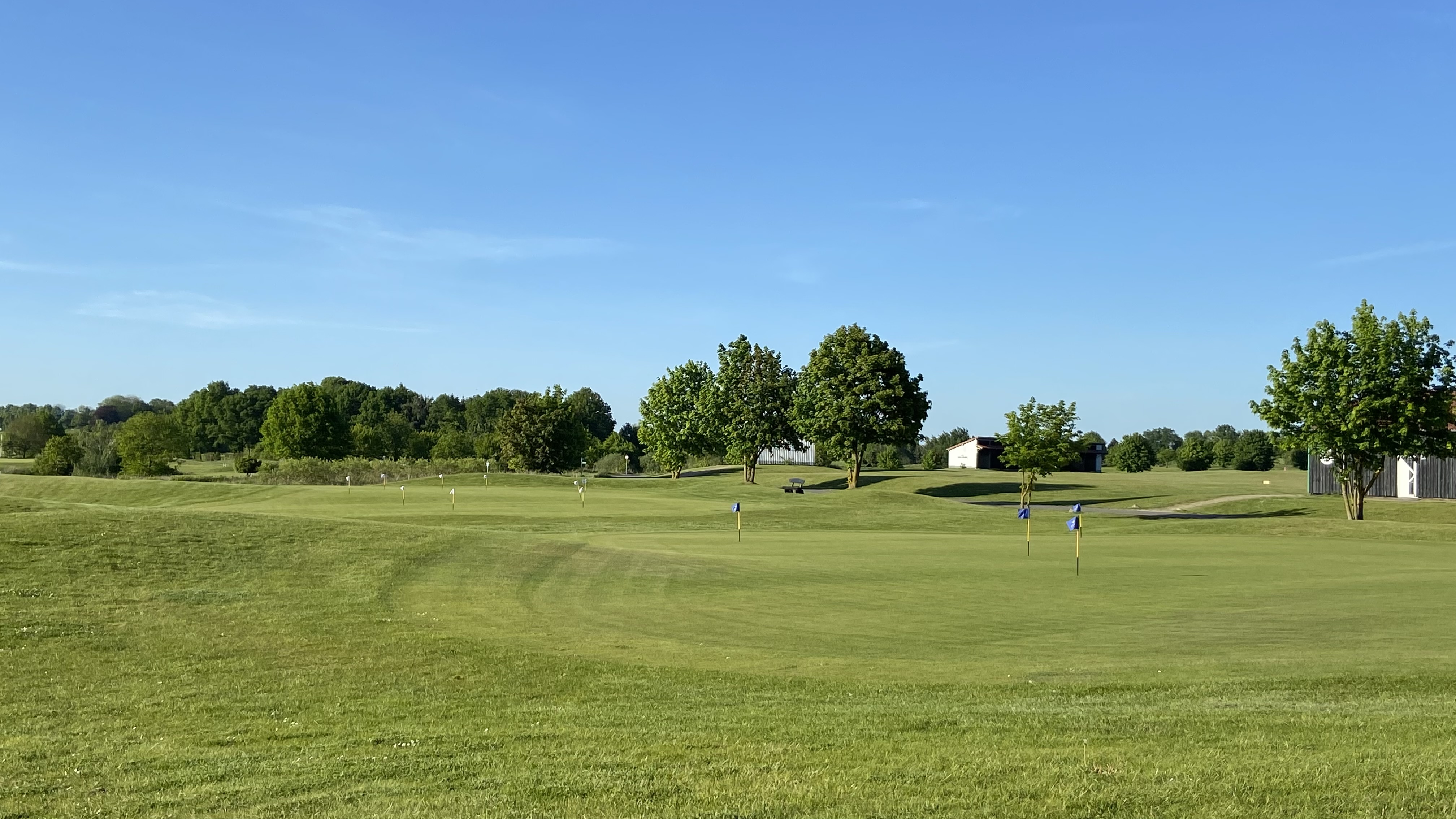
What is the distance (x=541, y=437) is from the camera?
98.9 m

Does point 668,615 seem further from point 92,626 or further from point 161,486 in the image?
point 161,486

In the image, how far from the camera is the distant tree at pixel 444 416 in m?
174

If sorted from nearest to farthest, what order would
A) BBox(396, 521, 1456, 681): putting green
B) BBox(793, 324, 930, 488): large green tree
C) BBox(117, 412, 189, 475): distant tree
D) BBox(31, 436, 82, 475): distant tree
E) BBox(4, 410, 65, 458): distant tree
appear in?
Result: BBox(396, 521, 1456, 681): putting green
BBox(793, 324, 930, 488): large green tree
BBox(31, 436, 82, 475): distant tree
BBox(117, 412, 189, 475): distant tree
BBox(4, 410, 65, 458): distant tree

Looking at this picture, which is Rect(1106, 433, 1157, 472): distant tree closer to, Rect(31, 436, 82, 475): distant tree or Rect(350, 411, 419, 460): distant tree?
Rect(350, 411, 419, 460): distant tree

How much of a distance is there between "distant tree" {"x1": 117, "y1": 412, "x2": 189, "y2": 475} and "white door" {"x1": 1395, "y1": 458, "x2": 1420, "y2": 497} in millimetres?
96566

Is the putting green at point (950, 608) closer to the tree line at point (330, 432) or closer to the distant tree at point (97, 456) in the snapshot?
the tree line at point (330, 432)

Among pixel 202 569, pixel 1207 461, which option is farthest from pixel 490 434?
pixel 202 569

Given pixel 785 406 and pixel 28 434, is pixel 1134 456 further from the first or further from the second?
pixel 28 434

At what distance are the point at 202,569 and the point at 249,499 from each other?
1451 inches

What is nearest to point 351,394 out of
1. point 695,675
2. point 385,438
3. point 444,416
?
point 444,416

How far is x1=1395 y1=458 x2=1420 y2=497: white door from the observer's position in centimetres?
6650

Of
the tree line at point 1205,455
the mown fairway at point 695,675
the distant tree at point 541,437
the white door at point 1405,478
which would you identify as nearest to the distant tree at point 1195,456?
the tree line at point 1205,455

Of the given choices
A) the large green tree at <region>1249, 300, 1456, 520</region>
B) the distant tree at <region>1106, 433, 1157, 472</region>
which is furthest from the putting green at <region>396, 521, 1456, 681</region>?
the distant tree at <region>1106, 433, 1157, 472</region>

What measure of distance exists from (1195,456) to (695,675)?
13890 centimetres
